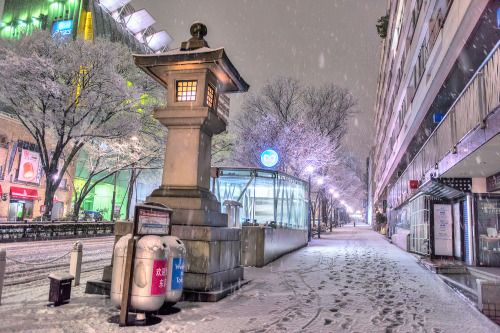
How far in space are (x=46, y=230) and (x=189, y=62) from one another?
19.3 m

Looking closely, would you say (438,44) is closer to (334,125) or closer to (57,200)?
(334,125)

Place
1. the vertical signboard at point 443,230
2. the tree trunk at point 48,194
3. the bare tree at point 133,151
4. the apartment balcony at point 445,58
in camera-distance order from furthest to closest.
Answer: the bare tree at point 133,151 → the tree trunk at point 48,194 → the vertical signboard at point 443,230 → the apartment balcony at point 445,58

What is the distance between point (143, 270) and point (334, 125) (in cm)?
3258

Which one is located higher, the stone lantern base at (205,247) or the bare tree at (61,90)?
the bare tree at (61,90)

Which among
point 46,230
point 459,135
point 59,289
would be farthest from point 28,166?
point 459,135

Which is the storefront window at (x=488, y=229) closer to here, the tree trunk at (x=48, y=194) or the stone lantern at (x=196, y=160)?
the stone lantern at (x=196, y=160)

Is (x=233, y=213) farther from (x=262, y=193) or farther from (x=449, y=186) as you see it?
(x=449, y=186)

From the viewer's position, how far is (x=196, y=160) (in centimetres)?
796

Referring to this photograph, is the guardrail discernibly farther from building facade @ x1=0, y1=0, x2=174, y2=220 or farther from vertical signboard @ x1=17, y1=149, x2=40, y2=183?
building facade @ x1=0, y1=0, x2=174, y2=220

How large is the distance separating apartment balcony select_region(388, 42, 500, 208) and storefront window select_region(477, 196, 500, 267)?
3.42 ft

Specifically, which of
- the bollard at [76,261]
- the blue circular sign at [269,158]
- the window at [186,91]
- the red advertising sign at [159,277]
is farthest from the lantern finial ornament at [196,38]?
the blue circular sign at [269,158]

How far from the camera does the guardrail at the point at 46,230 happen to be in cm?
1991

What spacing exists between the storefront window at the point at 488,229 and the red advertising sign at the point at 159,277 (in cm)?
1212

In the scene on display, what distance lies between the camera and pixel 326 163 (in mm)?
35094
